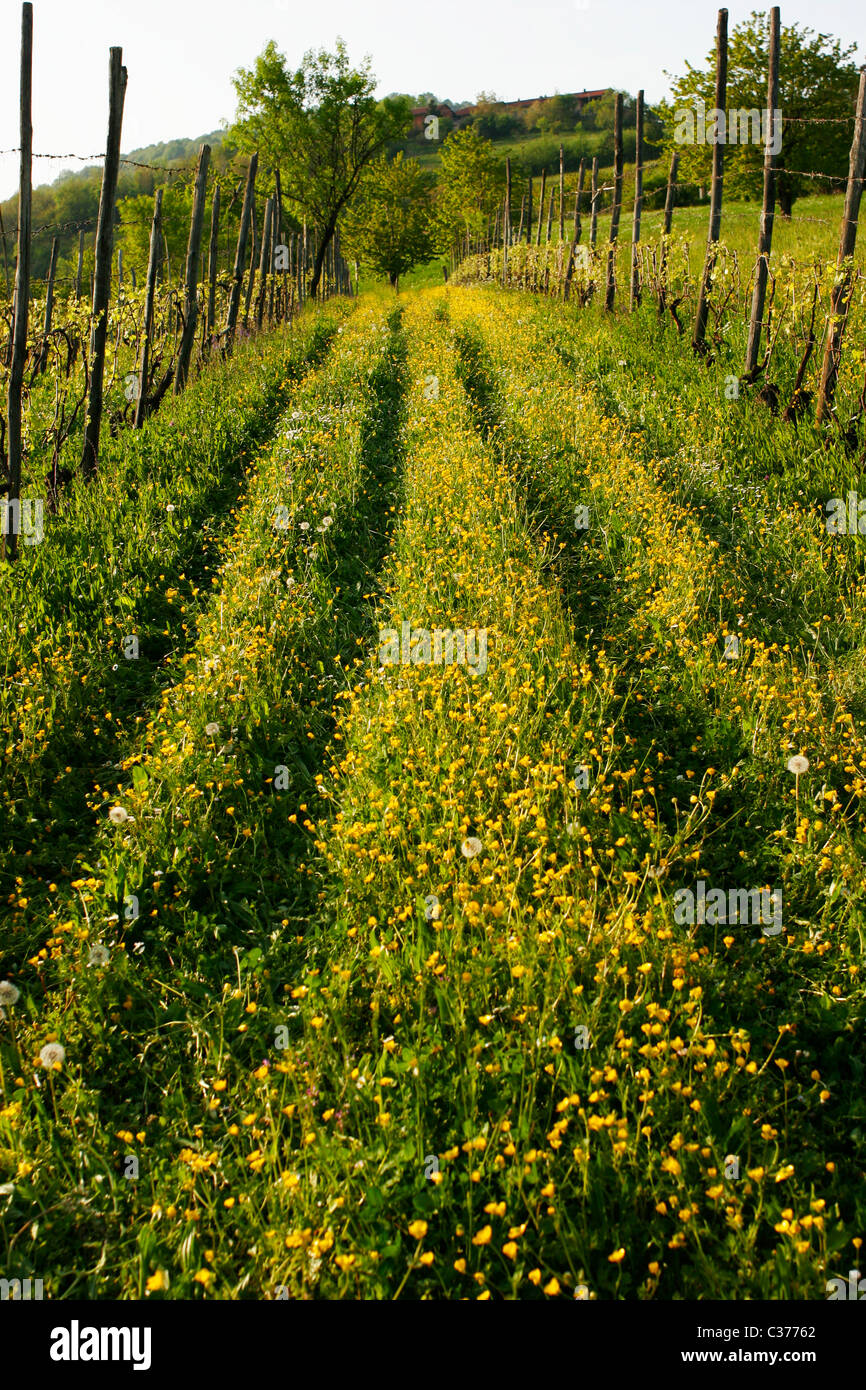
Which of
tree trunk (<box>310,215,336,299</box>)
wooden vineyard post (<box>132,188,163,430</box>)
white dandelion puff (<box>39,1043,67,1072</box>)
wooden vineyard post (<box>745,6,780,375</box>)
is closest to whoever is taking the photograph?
white dandelion puff (<box>39,1043,67,1072</box>)

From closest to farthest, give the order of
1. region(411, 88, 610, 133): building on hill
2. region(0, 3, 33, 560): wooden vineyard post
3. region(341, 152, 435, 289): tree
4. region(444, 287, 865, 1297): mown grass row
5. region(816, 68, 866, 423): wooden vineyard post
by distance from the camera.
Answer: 1. region(444, 287, 865, 1297): mown grass row
2. region(0, 3, 33, 560): wooden vineyard post
3. region(816, 68, 866, 423): wooden vineyard post
4. region(341, 152, 435, 289): tree
5. region(411, 88, 610, 133): building on hill

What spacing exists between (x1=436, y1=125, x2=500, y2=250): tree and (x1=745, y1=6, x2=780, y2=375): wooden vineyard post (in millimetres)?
35807

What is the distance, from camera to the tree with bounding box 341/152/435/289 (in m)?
42.3

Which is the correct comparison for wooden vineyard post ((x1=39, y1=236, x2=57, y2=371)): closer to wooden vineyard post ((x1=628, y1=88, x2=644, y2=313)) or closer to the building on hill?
wooden vineyard post ((x1=628, y1=88, x2=644, y2=313))

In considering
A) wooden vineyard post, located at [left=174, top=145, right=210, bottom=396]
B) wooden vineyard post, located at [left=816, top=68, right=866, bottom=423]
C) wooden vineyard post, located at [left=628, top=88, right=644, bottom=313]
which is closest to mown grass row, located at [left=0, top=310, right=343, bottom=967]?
wooden vineyard post, located at [left=174, top=145, right=210, bottom=396]

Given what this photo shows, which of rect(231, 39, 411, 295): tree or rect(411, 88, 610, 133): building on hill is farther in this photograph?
rect(411, 88, 610, 133): building on hill

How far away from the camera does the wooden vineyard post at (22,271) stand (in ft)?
21.2

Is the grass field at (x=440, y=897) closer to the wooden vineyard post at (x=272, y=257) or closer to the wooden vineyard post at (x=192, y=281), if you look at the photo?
the wooden vineyard post at (x=192, y=281)

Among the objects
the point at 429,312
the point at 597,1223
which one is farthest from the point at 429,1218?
the point at 429,312

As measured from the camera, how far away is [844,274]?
7.94m

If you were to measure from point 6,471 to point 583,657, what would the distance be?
5.71 m
